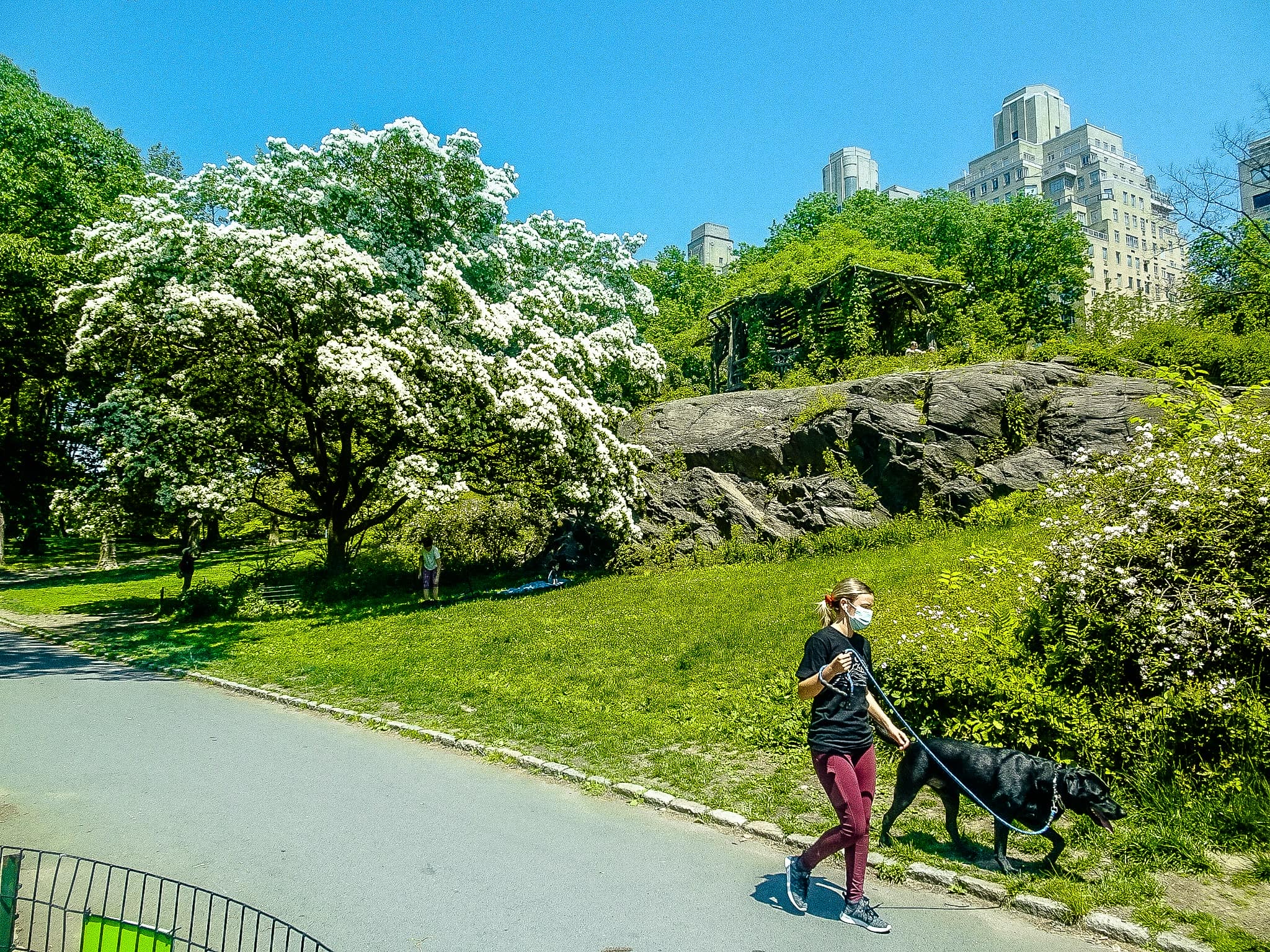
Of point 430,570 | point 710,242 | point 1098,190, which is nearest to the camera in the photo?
point 430,570

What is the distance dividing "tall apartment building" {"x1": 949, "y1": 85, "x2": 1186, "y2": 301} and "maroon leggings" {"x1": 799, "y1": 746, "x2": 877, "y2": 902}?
84.3m

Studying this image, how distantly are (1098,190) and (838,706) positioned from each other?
116493mm

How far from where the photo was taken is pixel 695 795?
22.3ft

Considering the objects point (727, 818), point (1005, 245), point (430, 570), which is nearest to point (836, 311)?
point (430, 570)

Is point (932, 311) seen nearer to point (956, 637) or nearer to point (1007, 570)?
point (1007, 570)

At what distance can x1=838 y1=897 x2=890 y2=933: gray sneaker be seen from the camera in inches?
181

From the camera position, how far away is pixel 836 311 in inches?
962

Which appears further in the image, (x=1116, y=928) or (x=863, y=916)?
(x=863, y=916)

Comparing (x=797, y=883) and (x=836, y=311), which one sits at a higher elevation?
(x=836, y=311)

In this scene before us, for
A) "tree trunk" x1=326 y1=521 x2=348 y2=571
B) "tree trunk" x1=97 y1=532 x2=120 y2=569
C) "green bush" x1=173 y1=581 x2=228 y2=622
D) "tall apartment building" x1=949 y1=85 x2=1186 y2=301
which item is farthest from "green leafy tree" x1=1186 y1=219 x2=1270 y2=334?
"tall apartment building" x1=949 y1=85 x2=1186 y2=301

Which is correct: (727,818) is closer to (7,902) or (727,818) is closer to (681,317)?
(7,902)

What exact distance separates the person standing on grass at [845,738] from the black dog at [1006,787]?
2.24ft

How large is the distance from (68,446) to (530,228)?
63.5ft

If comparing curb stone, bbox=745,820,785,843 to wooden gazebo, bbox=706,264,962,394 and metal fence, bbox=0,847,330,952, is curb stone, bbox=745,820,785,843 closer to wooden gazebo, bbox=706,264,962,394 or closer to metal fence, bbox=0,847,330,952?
metal fence, bbox=0,847,330,952
